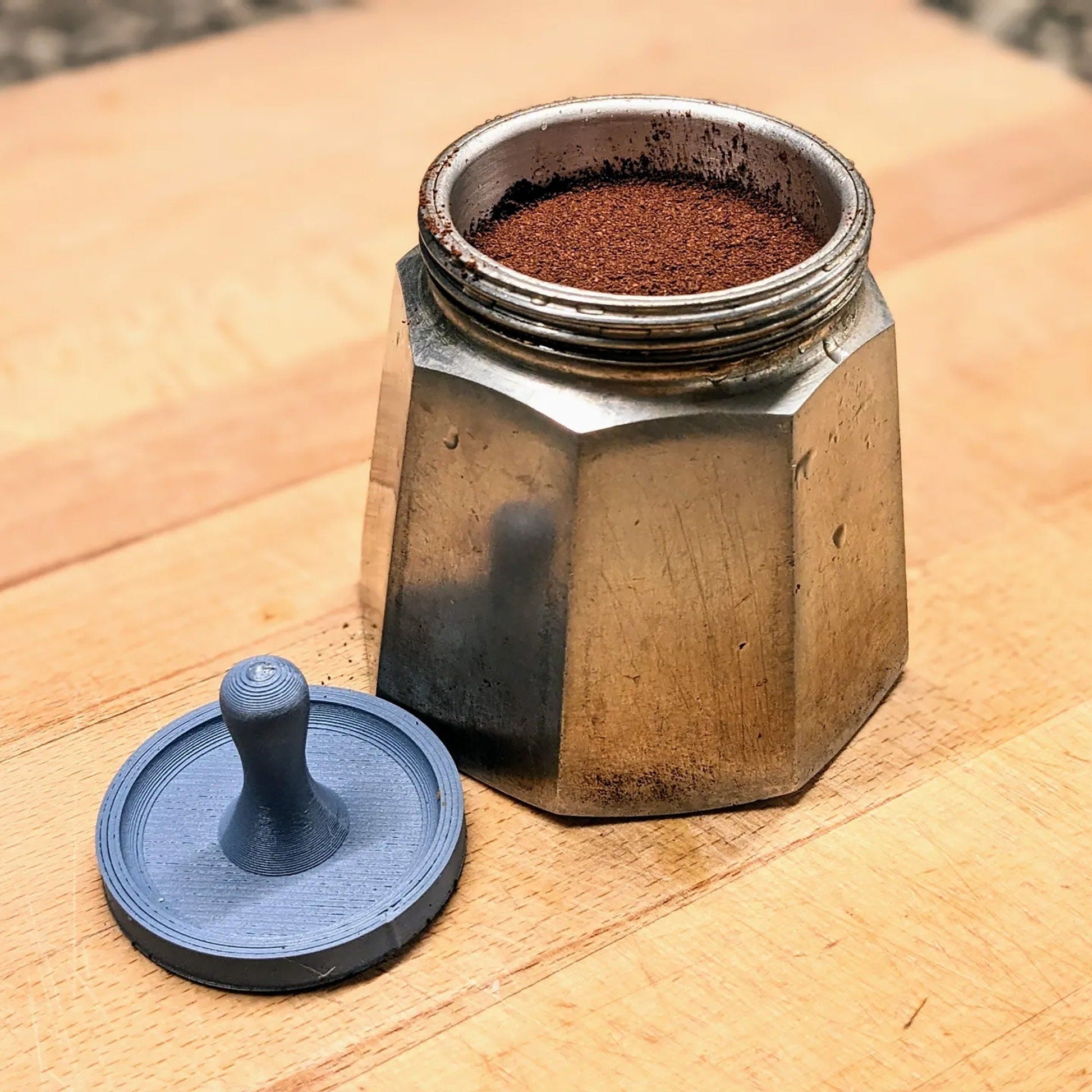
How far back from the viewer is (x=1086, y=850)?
23.5 inches

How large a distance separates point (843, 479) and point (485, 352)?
0.48 ft

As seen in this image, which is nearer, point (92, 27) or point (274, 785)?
point (274, 785)

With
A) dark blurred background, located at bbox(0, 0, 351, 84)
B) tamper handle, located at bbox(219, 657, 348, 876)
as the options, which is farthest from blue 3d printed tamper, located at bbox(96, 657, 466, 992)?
dark blurred background, located at bbox(0, 0, 351, 84)

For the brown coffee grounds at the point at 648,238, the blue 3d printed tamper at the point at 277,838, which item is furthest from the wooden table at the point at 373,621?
the brown coffee grounds at the point at 648,238

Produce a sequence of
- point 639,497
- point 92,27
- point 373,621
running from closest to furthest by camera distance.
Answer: point 639,497
point 373,621
point 92,27

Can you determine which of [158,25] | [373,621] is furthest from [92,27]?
[373,621]

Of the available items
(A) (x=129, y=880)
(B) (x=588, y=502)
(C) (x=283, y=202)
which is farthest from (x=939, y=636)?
(C) (x=283, y=202)

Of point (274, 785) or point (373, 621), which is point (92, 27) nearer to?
point (373, 621)

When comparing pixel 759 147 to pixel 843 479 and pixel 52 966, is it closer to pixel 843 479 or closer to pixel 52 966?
pixel 843 479

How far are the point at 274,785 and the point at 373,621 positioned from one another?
145mm

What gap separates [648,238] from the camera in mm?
605

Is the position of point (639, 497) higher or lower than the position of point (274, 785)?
higher

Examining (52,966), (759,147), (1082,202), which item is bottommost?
(52,966)

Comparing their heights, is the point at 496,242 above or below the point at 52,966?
above
